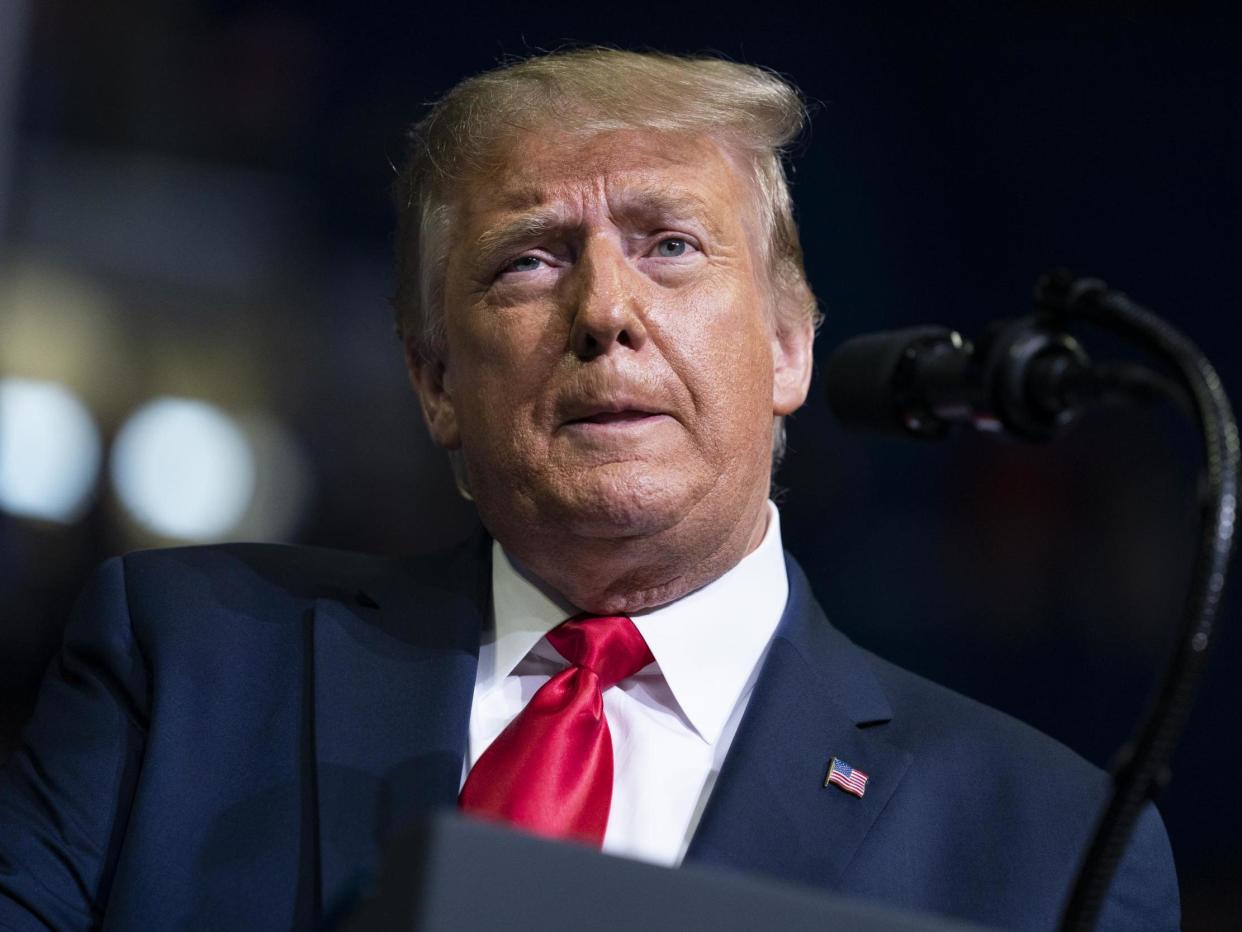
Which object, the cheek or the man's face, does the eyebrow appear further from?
the cheek

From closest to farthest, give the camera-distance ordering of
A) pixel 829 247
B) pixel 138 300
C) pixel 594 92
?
pixel 594 92 < pixel 138 300 < pixel 829 247

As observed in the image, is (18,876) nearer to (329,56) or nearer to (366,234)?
(366,234)

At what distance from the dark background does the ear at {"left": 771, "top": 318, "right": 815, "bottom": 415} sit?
0.88 m

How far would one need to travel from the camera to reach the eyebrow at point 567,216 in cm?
177

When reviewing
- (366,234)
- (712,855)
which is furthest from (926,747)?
(366,234)

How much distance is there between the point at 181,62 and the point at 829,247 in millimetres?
1310

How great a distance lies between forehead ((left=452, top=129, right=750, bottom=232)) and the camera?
1773mm

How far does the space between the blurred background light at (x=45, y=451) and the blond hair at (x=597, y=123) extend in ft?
2.72

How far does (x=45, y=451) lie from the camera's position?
258 cm

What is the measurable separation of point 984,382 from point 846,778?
2.40 feet

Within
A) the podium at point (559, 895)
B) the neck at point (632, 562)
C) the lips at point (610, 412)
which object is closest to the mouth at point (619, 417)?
the lips at point (610, 412)

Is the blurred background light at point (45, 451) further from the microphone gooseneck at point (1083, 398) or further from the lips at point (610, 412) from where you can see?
the microphone gooseneck at point (1083, 398)

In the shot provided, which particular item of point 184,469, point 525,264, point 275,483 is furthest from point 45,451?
point 525,264

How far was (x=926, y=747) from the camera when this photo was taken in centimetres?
169
